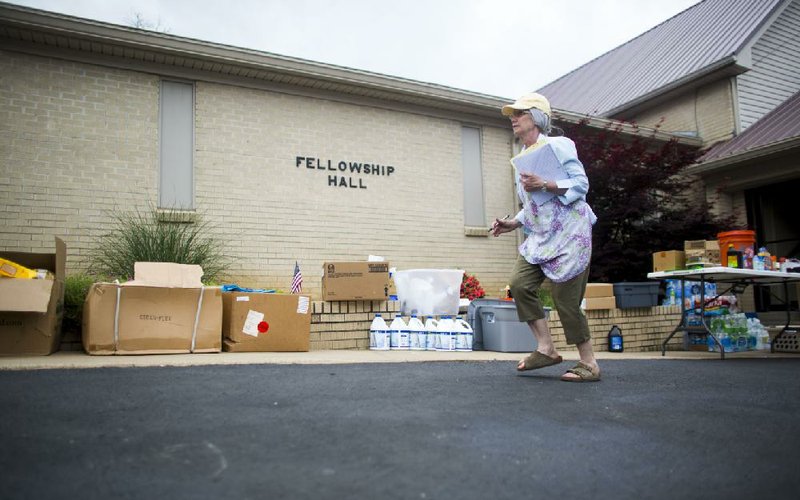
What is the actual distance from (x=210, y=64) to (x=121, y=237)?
107 inches

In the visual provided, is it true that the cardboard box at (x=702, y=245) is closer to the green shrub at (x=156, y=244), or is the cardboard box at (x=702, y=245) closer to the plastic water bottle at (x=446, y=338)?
the plastic water bottle at (x=446, y=338)

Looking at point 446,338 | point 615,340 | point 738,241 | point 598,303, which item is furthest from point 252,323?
point 738,241

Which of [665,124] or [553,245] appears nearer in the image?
[553,245]

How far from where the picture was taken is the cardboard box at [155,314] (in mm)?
4984

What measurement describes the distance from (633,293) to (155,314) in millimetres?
6075

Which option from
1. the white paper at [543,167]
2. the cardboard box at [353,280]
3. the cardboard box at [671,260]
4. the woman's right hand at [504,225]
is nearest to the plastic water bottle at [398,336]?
the cardboard box at [353,280]

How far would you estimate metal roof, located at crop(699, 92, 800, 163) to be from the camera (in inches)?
415

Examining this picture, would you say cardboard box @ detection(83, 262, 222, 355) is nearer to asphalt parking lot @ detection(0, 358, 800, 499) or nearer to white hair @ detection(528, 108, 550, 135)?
asphalt parking lot @ detection(0, 358, 800, 499)

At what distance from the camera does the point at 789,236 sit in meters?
12.5

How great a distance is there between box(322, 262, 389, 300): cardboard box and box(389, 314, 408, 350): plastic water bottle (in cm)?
37

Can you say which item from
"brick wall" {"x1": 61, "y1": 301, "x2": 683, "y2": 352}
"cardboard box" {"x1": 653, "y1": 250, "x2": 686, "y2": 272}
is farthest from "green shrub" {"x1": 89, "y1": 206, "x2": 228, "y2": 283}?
"cardboard box" {"x1": 653, "y1": 250, "x2": 686, "y2": 272}

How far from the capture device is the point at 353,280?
641cm

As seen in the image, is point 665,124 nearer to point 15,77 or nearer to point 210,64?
point 210,64

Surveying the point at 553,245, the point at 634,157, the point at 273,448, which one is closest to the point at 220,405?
the point at 273,448
